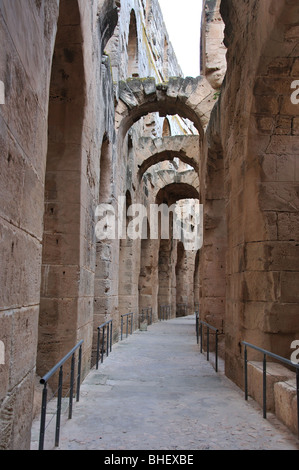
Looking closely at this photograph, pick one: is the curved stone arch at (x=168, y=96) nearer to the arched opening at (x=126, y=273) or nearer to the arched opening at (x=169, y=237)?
the arched opening at (x=126, y=273)

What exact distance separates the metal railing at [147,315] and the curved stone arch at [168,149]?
5558 millimetres

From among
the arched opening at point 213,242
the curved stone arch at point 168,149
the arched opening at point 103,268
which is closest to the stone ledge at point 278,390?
the arched opening at point 103,268

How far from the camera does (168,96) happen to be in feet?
38.6

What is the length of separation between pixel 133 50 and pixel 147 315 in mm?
10800

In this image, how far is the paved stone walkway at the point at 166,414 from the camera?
11.7 feet

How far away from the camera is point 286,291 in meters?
5.20

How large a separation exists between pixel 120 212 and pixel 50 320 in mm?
5963

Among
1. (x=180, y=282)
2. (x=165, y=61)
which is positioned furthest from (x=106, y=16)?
(x=165, y=61)

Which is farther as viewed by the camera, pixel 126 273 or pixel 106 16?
pixel 126 273

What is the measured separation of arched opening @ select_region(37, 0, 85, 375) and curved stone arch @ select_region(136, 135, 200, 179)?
9.68 meters

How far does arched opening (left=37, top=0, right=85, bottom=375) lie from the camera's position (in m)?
5.29

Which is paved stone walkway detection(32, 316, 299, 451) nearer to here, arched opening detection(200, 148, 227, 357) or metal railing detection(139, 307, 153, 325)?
arched opening detection(200, 148, 227, 357)

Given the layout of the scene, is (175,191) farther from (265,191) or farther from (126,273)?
(265,191)
